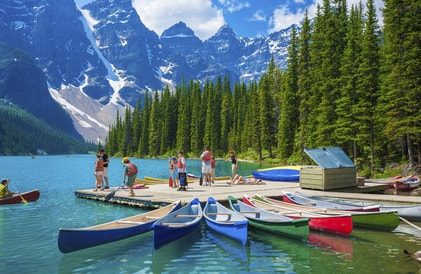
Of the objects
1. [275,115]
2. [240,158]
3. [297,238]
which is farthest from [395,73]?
[240,158]

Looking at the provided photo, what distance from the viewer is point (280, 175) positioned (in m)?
27.2

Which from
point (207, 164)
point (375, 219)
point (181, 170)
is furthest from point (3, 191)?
point (375, 219)

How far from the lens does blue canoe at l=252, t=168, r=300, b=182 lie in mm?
26566

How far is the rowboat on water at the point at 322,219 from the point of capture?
12320 millimetres

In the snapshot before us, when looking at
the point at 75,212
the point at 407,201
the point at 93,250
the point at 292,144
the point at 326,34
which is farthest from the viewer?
the point at 292,144

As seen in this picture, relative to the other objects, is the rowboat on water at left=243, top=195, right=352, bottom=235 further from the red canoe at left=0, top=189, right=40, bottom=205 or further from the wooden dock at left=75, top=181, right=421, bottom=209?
the red canoe at left=0, top=189, right=40, bottom=205

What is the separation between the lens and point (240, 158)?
79.0 meters

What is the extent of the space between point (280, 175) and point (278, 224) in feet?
51.3

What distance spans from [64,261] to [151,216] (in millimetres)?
3742

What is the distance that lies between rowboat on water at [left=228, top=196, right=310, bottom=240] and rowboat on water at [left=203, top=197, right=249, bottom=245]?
710mm

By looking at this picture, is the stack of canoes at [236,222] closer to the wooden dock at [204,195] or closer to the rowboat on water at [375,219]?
the rowboat on water at [375,219]

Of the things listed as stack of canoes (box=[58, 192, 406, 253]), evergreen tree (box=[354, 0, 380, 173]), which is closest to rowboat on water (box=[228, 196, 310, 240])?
stack of canoes (box=[58, 192, 406, 253])

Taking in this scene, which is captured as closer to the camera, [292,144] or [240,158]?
[292,144]

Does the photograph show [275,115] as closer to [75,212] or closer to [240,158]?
[240,158]
